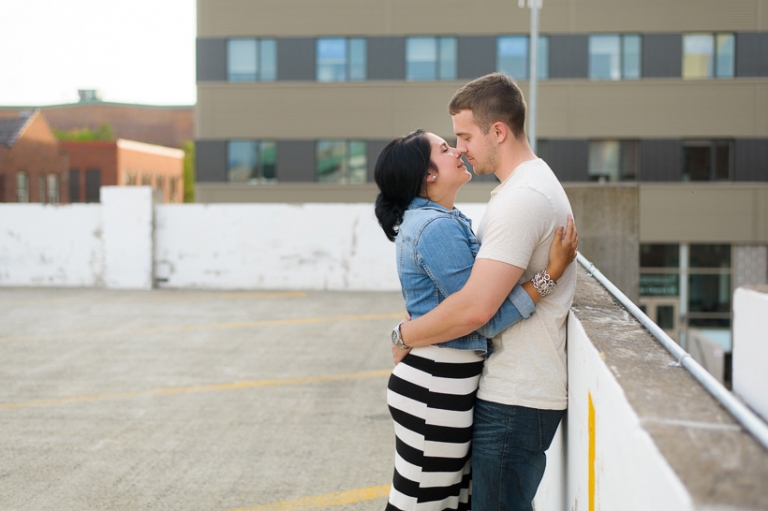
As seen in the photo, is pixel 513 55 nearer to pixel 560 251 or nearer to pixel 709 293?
pixel 709 293

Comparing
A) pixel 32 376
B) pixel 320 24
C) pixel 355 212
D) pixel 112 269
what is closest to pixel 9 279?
pixel 112 269

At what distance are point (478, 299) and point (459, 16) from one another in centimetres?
2780

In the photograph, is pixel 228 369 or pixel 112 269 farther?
pixel 112 269

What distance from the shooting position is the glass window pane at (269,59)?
98.0ft

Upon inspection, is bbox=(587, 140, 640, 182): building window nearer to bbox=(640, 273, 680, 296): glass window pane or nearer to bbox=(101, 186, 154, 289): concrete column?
bbox=(640, 273, 680, 296): glass window pane

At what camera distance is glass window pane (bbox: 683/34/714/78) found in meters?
28.6

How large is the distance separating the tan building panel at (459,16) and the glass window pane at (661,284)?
8382 mm

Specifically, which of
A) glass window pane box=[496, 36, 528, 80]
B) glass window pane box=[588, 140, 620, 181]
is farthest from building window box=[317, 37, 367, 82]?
glass window pane box=[588, 140, 620, 181]

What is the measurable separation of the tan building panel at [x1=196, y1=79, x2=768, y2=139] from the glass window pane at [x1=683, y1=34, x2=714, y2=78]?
0.41m

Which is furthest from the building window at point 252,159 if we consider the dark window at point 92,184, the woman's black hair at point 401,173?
the dark window at point 92,184

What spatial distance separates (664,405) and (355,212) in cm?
1230

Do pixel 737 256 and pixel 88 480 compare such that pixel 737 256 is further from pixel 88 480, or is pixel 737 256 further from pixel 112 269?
pixel 88 480

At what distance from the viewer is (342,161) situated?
30.0m

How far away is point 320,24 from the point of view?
29672 millimetres
